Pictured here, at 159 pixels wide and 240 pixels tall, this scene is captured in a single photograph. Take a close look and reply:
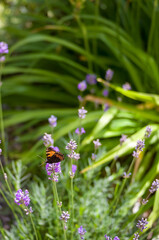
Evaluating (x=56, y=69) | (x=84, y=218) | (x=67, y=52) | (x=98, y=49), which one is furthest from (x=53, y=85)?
(x=84, y=218)

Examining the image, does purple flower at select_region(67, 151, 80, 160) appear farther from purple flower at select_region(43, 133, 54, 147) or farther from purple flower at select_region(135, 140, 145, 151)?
purple flower at select_region(135, 140, 145, 151)

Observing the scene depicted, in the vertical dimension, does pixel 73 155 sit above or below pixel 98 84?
below

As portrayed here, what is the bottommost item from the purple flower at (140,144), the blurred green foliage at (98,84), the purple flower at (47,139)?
the purple flower at (140,144)

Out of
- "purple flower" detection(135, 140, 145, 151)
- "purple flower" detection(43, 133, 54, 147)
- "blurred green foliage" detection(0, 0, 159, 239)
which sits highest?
"blurred green foliage" detection(0, 0, 159, 239)

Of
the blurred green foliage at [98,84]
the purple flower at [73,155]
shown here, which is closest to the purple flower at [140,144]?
the purple flower at [73,155]

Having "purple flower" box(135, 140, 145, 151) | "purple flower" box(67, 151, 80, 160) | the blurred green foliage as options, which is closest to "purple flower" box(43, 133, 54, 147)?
"purple flower" box(67, 151, 80, 160)

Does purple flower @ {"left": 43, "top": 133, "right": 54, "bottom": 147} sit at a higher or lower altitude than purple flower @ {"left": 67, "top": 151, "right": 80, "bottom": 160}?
higher

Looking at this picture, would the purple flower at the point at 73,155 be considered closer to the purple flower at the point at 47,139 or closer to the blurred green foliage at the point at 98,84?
the purple flower at the point at 47,139

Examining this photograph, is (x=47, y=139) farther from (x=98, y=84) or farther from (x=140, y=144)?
(x=98, y=84)

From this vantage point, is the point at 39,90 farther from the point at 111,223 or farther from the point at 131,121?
Result: the point at 111,223

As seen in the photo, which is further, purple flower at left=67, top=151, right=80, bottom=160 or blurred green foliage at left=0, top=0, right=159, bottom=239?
blurred green foliage at left=0, top=0, right=159, bottom=239

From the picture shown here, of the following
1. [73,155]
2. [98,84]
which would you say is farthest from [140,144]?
[98,84]
